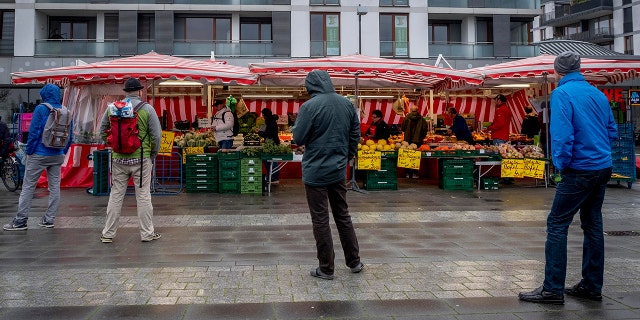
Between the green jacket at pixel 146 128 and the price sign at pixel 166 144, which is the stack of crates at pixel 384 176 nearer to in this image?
the price sign at pixel 166 144

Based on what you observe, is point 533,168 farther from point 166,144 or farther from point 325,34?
point 325,34

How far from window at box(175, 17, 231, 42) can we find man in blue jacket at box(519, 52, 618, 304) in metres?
27.0

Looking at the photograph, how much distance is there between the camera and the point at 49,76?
1115 cm

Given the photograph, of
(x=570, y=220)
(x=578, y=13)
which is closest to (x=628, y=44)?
(x=578, y=13)

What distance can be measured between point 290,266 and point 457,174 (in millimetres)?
7628

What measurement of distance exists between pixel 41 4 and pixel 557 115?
30.4 metres

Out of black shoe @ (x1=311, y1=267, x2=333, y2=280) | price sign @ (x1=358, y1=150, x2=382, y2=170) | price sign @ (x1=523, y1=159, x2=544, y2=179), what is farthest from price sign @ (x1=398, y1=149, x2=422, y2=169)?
black shoe @ (x1=311, y1=267, x2=333, y2=280)

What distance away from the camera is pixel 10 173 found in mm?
12898

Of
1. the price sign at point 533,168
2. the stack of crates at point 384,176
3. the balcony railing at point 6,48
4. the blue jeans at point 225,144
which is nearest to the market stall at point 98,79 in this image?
the blue jeans at point 225,144

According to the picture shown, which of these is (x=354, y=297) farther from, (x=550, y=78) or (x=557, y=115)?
(x=550, y=78)

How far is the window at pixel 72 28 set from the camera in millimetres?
29469

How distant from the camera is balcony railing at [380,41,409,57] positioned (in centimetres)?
3008

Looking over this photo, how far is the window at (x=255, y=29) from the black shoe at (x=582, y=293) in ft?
89.0

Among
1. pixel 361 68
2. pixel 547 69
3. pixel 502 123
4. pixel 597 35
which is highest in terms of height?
pixel 597 35
